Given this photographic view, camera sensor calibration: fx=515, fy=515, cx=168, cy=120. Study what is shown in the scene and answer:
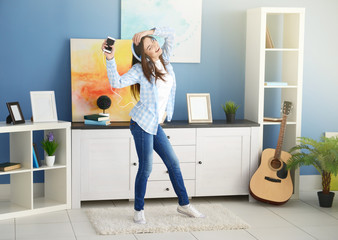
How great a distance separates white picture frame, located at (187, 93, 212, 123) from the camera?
4.60 m

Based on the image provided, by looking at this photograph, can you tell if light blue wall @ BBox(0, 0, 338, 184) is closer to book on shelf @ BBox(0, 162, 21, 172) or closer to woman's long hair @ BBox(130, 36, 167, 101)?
book on shelf @ BBox(0, 162, 21, 172)

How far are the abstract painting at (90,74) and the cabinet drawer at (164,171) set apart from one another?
62cm

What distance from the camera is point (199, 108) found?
15.2 feet

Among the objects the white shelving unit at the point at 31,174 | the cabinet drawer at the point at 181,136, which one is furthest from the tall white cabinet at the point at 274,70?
the white shelving unit at the point at 31,174

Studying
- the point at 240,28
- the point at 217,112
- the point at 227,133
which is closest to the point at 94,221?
the point at 227,133

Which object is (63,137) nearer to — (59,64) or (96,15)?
(59,64)

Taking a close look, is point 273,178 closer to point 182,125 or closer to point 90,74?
point 182,125

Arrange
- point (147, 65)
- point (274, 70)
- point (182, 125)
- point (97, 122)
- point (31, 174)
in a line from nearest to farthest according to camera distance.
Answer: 1. point (147, 65)
2. point (31, 174)
3. point (97, 122)
4. point (182, 125)
5. point (274, 70)

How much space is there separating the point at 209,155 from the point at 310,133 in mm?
1256

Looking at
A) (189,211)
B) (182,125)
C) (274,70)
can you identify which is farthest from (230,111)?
(189,211)

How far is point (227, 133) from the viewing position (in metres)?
4.54

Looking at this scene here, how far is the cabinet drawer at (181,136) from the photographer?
174 inches

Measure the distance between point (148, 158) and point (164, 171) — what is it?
0.72 meters

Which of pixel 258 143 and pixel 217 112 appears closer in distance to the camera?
pixel 258 143
